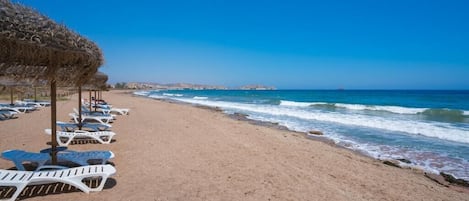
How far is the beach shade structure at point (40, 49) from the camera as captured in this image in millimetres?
2912

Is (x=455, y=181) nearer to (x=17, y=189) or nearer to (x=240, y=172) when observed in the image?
(x=240, y=172)

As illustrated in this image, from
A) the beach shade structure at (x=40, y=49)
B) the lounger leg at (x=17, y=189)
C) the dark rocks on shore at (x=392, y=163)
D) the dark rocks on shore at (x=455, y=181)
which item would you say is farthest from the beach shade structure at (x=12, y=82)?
the dark rocks on shore at (x=455, y=181)

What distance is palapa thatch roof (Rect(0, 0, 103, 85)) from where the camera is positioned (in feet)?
9.54

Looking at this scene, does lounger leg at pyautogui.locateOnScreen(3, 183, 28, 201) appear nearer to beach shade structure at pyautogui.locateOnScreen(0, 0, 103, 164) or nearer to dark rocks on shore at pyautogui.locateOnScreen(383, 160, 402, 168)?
beach shade structure at pyautogui.locateOnScreen(0, 0, 103, 164)

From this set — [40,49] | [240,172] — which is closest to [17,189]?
[40,49]

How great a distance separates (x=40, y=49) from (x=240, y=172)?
12.1 ft

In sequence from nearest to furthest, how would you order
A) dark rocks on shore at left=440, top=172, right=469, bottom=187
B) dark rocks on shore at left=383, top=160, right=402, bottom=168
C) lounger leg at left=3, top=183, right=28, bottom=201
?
lounger leg at left=3, top=183, right=28, bottom=201 → dark rocks on shore at left=440, top=172, right=469, bottom=187 → dark rocks on shore at left=383, top=160, right=402, bottom=168

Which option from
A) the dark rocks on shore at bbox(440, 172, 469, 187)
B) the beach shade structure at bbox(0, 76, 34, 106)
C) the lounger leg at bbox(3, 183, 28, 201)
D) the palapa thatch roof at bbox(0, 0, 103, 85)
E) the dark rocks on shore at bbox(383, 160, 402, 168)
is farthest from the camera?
the dark rocks on shore at bbox(383, 160, 402, 168)

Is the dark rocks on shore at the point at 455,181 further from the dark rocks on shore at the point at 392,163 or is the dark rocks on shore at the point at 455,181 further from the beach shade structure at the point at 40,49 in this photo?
the beach shade structure at the point at 40,49

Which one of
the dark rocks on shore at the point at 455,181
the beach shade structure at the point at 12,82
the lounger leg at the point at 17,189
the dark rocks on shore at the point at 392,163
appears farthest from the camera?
the dark rocks on shore at the point at 392,163

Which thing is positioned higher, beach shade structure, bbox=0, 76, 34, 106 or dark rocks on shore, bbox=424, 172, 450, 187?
beach shade structure, bbox=0, 76, 34, 106

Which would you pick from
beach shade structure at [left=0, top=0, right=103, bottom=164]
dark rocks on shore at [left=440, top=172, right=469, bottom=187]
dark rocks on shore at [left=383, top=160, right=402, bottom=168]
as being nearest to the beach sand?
dark rocks on shore at [left=383, top=160, right=402, bottom=168]

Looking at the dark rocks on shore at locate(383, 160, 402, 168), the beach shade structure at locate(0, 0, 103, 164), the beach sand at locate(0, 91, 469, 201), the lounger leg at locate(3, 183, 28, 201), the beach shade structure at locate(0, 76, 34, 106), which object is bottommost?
the dark rocks on shore at locate(383, 160, 402, 168)

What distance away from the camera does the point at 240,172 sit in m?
5.51
